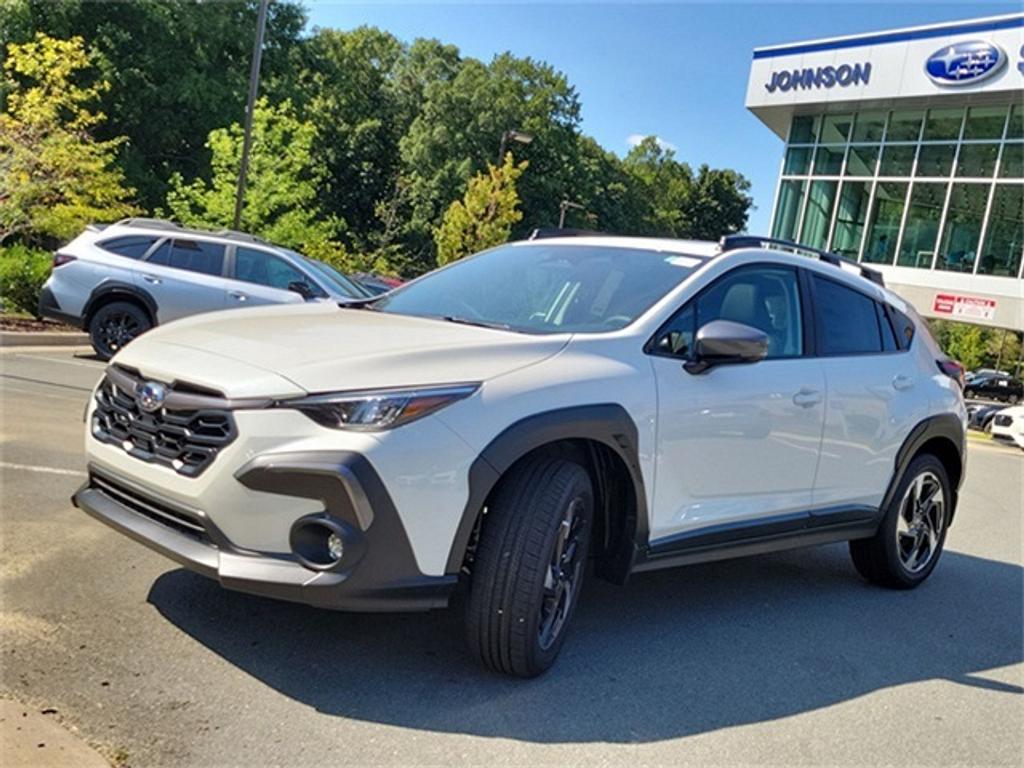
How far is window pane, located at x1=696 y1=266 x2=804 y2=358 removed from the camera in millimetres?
4020

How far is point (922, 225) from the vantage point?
Result: 2809cm

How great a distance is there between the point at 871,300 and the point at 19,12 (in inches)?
1193

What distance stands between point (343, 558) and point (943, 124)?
98.6 ft

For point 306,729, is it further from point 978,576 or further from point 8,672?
point 978,576

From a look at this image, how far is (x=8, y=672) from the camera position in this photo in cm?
286

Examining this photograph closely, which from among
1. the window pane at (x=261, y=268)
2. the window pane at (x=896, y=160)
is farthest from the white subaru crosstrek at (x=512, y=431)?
the window pane at (x=896, y=160)

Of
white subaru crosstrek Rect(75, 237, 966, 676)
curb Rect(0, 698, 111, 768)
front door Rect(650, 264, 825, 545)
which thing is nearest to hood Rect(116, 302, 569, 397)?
white subaru crosstrek Rect(75, 237, 966, 676)

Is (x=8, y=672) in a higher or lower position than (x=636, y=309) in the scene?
lower

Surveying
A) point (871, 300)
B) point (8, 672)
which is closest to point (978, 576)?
point (871, 300)

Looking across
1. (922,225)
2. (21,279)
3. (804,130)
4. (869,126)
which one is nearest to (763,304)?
(21,279)

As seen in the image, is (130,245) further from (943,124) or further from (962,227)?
(943,124)

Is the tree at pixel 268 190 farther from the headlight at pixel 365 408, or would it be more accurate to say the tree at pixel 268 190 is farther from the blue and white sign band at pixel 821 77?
the headlight at pixel 365 408

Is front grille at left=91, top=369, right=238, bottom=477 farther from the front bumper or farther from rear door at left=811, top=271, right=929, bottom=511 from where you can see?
rear door at left=811, top=271, right=929, bottom=511

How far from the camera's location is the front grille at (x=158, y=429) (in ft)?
9.41
